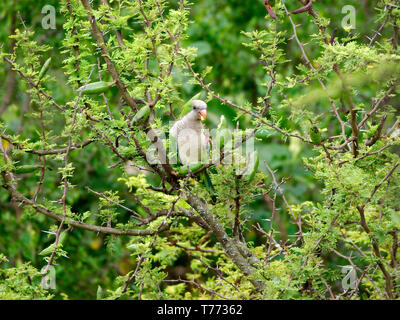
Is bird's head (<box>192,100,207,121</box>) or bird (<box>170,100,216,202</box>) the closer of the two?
bird (<box>170,100,216,202</box>)

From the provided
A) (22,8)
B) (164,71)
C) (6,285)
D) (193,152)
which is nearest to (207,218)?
(193,152)

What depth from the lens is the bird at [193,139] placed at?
1.58 meters

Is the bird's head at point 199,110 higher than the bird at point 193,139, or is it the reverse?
the bird's head at point 199,110

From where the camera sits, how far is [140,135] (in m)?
1.48

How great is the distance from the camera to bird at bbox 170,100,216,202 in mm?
1577

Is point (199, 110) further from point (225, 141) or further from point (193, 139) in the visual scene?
point (225, 141)

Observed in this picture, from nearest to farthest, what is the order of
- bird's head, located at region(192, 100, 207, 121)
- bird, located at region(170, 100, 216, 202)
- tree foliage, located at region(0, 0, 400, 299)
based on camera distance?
tree foliage, located at region(0, 0, 400, 299), bird, located at region(170, 100, 216, 202), bird's head, located at region(192, 100, 207, 121)

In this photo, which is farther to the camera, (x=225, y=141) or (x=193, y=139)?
(x=193, y=139)

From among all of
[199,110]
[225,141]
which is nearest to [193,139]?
[199,110]

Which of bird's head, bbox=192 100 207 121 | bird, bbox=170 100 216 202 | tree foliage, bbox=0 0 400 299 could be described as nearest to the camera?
tree foliage, bbox=0 0 400 299

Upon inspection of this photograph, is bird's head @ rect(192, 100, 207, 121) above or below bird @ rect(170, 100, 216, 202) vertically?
above

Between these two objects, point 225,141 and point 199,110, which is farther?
point 199,110

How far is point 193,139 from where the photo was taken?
176 centimetres
